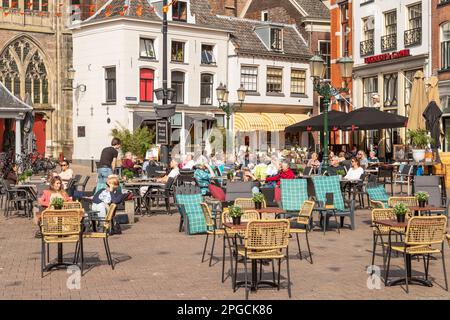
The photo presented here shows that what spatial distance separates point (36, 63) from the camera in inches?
1713

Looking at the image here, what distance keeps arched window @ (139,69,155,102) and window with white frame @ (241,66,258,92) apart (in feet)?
20.9

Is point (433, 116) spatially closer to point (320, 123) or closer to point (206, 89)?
point (320, 123)

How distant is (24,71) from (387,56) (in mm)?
20117

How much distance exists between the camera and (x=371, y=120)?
85.5 ft

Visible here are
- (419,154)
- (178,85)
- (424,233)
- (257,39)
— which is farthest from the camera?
(257,39)

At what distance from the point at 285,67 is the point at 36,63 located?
49.6 feet

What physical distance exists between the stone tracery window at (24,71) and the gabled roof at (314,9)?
1708 cm

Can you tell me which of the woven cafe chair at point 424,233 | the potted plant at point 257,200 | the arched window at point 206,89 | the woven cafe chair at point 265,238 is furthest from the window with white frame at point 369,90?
the woven cafe chair at point 265,238

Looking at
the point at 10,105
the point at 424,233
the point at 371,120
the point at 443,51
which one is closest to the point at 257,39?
the point at 443,51

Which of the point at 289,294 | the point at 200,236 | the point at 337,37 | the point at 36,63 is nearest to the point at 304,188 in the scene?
the point at 200,236

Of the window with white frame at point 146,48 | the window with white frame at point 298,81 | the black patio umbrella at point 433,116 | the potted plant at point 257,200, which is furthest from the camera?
the window with white frame at point 298,81

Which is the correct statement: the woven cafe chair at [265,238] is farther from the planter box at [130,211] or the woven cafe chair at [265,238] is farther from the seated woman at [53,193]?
the planter box at [130,211]

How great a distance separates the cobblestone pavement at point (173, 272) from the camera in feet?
31.0

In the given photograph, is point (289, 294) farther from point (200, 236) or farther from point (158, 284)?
point (200, 236)
